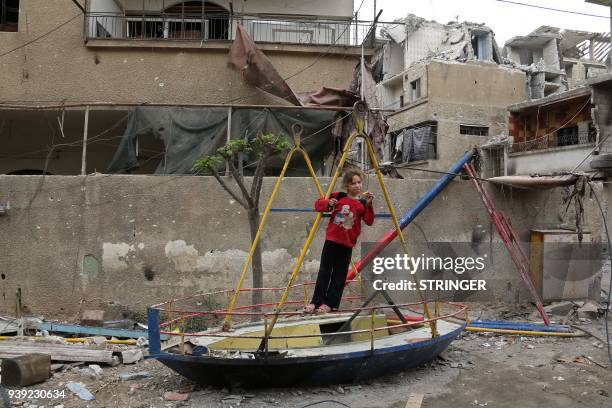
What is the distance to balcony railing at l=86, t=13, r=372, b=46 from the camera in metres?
11.3

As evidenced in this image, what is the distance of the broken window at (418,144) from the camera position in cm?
2583

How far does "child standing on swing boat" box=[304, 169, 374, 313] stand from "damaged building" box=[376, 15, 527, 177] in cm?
1996

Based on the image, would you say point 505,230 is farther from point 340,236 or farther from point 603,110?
point 603,110

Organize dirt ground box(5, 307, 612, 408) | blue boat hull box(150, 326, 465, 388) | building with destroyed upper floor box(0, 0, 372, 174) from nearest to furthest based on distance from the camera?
blue boat hull box(150, 326, 465, 388)
dirt ground box(5, 307, 612, 408)
building with destroyed upper floor box(0, 0, 372, 174)

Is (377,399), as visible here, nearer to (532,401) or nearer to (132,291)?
(532,401)

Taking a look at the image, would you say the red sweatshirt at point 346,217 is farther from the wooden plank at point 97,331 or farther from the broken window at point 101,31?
the broken window at point 101,31

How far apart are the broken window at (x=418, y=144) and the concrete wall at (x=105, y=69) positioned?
1569 cm

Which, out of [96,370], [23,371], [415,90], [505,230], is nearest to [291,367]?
[96,370]

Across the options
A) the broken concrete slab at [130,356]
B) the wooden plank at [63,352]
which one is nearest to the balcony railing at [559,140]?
the broken concrete slab at [130,356]

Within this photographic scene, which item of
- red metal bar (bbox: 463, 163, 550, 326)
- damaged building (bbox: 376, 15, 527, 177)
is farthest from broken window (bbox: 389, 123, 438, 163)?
red metal bar (bbox: 463, 163, 550, 326)

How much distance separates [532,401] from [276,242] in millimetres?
4663

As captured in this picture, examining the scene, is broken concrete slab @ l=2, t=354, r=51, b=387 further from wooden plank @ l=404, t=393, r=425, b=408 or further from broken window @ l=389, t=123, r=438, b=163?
broken window @ l=389, t=123, r=438, b=163

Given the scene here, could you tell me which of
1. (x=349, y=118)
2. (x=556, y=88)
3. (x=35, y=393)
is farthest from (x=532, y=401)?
(x=556, y=88)

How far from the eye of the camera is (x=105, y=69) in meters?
10.9
